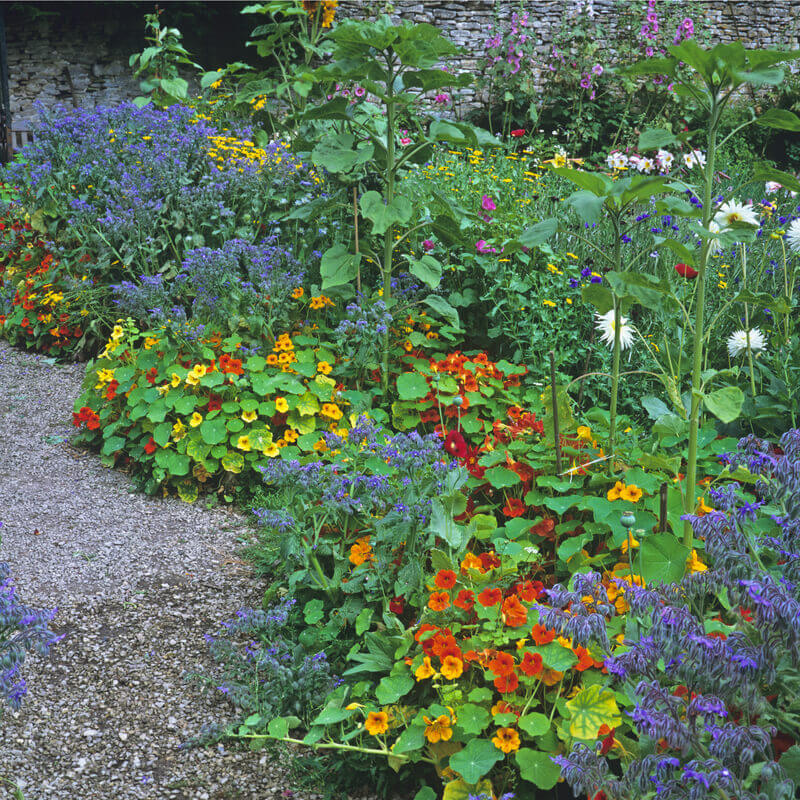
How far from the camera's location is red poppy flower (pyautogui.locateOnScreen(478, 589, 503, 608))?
2.09 m

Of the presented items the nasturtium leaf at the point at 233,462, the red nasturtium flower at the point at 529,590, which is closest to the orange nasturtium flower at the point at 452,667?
the red nasturtium flower at the point at 529,590

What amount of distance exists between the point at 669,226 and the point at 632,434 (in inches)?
62.6

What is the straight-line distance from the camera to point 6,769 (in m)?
1.97

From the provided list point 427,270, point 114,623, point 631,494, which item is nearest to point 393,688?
point 631,494

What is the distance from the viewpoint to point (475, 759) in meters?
1.83

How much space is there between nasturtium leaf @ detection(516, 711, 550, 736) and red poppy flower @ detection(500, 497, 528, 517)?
79cm

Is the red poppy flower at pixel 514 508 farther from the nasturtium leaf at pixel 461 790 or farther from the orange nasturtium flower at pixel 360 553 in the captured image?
the nasturtium leaf at pixel 461 790

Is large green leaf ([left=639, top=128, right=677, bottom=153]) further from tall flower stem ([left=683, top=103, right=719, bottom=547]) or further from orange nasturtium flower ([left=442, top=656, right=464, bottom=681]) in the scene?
orange nasturtium flower ([left=442, top=656, right=464, bottom=681])

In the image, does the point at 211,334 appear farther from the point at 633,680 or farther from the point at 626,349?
the point at 633,680

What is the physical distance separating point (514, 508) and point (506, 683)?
0.76 m

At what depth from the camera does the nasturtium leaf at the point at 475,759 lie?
70.4 inches

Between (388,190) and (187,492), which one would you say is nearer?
(187,492)

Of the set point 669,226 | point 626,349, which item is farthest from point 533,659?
point 669,226

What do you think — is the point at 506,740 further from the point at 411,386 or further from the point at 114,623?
the point at 411,386
